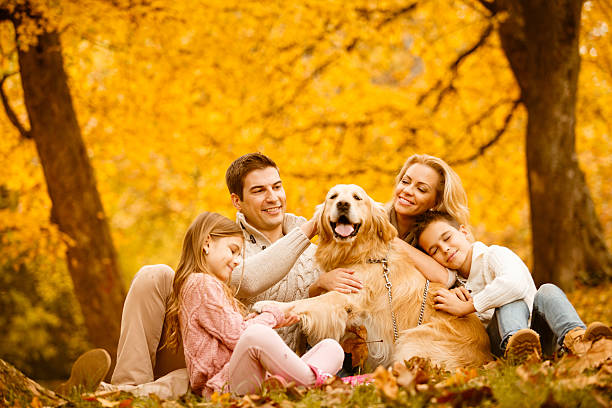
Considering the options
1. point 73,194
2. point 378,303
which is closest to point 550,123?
point 378,303

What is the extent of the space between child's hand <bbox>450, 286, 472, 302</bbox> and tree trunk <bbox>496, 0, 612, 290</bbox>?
425cm

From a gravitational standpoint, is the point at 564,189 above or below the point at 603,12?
below

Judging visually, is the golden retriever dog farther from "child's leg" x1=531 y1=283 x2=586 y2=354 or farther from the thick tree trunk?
the thick tree trunk

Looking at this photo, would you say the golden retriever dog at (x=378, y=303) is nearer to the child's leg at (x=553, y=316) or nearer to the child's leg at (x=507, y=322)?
the child's leg at (x=507, y=322)

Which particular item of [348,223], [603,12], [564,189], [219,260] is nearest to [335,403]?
[219,260]

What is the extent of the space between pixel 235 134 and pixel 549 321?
5.61 metres

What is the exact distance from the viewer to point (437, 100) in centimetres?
910

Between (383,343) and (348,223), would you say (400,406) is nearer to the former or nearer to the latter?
(383,343)

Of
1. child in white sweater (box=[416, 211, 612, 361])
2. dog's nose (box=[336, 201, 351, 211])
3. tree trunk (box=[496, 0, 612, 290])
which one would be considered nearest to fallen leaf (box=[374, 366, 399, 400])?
child in white sweater (box=[416, 211, 612, 361])

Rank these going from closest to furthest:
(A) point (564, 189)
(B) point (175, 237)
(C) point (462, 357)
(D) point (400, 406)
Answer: (D) point (400, 406)
(C) point (462, 357)
(A) point (564, 189)
(B) point (175, 237)

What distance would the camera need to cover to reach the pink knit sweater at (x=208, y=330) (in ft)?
9.84

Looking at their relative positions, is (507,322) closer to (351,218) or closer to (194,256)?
(351,218)

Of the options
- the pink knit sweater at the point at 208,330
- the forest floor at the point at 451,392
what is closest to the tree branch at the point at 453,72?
the forest floor at the point at 451,392

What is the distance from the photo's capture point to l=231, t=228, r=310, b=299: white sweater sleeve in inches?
139
